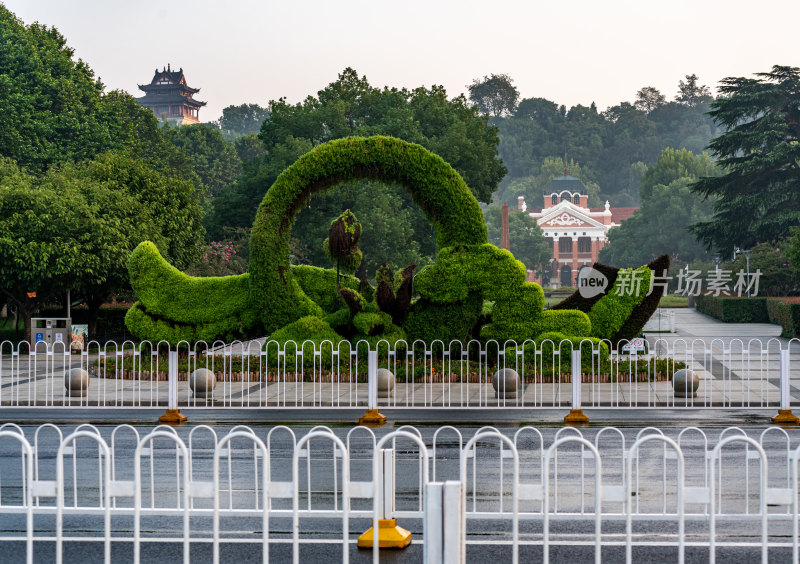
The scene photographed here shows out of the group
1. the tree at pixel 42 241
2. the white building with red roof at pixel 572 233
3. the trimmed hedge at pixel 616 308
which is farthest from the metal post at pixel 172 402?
the white building with red roof at pixel 572 233

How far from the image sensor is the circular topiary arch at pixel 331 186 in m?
22.4

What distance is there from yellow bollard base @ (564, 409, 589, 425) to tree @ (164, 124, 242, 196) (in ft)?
247

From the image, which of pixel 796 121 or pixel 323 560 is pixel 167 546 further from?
pixel 796 121

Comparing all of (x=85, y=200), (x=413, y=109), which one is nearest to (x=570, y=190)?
(x=413, y=109)

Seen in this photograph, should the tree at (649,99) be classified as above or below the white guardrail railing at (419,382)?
above

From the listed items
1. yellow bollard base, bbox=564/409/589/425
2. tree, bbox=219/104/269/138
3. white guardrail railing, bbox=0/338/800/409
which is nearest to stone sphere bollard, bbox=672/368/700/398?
white guardrail railing, bbox=0/338/800/409

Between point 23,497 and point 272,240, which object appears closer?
point 23,497

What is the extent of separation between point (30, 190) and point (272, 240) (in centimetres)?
1147

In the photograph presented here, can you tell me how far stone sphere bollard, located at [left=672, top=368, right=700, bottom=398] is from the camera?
59.3 ft

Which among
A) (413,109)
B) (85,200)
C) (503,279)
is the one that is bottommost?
(503,279)

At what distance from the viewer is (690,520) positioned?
363 inches

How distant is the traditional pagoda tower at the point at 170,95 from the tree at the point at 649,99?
83555 mm

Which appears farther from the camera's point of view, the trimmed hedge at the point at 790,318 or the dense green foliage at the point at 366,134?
the dense green foliage at the point at 366,134

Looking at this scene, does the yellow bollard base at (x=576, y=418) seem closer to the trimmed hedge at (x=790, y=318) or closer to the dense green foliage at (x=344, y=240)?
the dense green foliage at (x=344, y=240)
